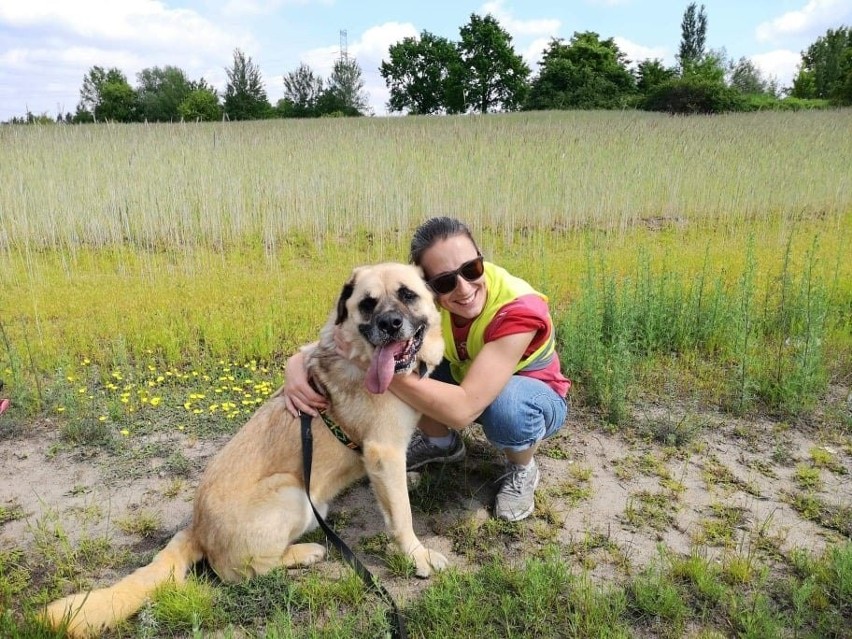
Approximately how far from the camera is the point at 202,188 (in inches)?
320

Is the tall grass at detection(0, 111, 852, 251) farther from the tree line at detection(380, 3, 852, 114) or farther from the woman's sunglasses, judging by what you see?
the tree line at detection(380, 3, 852, 114)

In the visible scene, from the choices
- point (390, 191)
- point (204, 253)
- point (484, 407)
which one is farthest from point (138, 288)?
point (484, 407)

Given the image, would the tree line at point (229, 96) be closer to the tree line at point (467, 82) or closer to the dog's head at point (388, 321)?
the tree line at point (467, 82)

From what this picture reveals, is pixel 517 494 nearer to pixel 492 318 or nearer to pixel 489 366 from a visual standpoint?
pixel 489 366

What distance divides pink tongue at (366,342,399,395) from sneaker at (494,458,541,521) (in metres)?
0.92

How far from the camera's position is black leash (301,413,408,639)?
2.09 meters

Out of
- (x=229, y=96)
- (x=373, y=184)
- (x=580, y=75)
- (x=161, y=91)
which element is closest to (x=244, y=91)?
(x=229, y=96)

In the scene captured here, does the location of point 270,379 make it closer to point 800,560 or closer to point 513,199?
point 800,560

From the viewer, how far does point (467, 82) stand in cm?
5162

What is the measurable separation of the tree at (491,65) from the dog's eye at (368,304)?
174 ft

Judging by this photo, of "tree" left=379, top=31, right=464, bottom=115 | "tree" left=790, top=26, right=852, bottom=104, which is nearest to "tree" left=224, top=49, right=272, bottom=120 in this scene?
"tree" left=379, top=31, right=464, bottom=115

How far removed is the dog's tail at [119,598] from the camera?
1.87 meters

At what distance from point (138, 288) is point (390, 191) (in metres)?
3.98

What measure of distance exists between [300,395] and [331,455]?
1.00ft
